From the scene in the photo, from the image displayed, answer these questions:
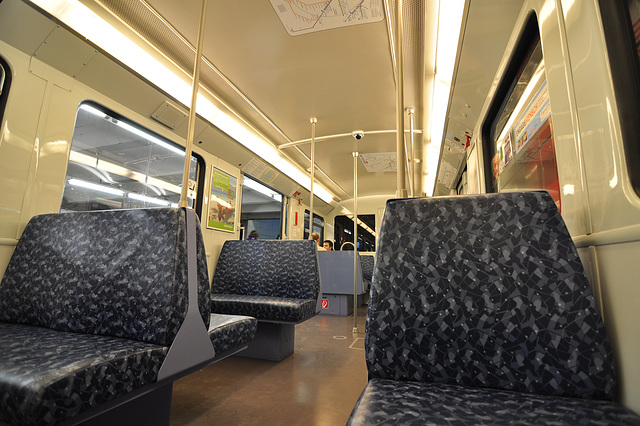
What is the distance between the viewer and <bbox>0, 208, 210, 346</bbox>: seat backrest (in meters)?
1.19

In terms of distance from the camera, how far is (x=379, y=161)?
5406mm

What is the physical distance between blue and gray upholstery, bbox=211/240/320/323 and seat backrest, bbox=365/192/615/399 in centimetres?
163

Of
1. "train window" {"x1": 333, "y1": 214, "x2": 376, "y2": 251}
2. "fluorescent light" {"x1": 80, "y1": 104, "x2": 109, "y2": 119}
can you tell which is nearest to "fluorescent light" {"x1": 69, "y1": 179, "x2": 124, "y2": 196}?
"fluorescent light" {"x1": 80, "y1": 104, "x2": 109, "y2": 119}

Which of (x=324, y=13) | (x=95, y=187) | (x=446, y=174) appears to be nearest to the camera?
(x=324, y=13)

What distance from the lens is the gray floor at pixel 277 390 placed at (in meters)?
1.58

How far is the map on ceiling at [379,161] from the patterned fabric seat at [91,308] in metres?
4.18

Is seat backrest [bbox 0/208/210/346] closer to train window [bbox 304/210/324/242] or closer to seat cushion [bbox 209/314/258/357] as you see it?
seat cushion [bbox 209/314/258/357]

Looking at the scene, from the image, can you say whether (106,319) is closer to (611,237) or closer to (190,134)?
(190,134)

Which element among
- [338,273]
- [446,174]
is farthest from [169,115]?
[446,174]

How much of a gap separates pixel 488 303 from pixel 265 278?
2.34 metres

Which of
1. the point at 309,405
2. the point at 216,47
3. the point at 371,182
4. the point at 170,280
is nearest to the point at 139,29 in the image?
the point at 216,47

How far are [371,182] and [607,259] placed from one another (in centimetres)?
599

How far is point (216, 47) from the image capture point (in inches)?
103

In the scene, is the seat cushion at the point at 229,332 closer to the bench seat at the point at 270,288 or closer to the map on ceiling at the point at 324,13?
the bench seat at the point at 270,288
